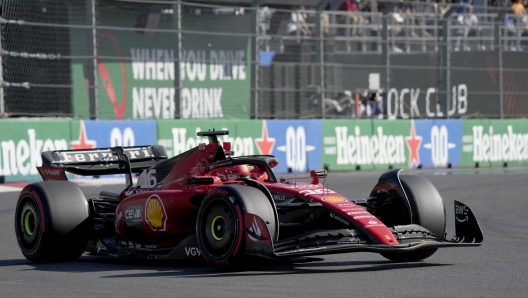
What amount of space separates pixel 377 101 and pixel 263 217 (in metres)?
13.3

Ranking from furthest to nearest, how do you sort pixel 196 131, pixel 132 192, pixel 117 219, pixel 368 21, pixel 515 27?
pixel 515 27 → pixel 368 21 → pixel 196 131 → pixel 132 192 → pixel 117 219

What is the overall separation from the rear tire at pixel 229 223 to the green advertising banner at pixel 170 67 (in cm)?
928

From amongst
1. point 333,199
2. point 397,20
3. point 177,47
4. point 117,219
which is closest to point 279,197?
point 333,199

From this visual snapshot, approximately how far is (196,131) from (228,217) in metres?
10.2

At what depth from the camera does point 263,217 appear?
7.20 meters

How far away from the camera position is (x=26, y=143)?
51.3ft

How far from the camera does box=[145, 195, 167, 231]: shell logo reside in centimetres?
823

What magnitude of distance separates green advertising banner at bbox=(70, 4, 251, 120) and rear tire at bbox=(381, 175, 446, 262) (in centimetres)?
925

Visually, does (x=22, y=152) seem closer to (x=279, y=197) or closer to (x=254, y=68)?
(x=254, y=68)

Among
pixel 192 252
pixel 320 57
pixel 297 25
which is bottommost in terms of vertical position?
pixel 192 252

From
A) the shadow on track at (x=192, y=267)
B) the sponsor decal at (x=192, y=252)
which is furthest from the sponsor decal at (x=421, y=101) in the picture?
the sponsor decal at (x=192, y=252)

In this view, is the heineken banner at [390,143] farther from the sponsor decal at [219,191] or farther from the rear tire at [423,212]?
the sponsor decal at [219,191]

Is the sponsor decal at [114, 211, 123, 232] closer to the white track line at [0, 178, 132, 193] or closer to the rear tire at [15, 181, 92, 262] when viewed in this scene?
the rear tire at [15, 181, 92, 262]

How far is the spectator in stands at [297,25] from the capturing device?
62.1 ft
